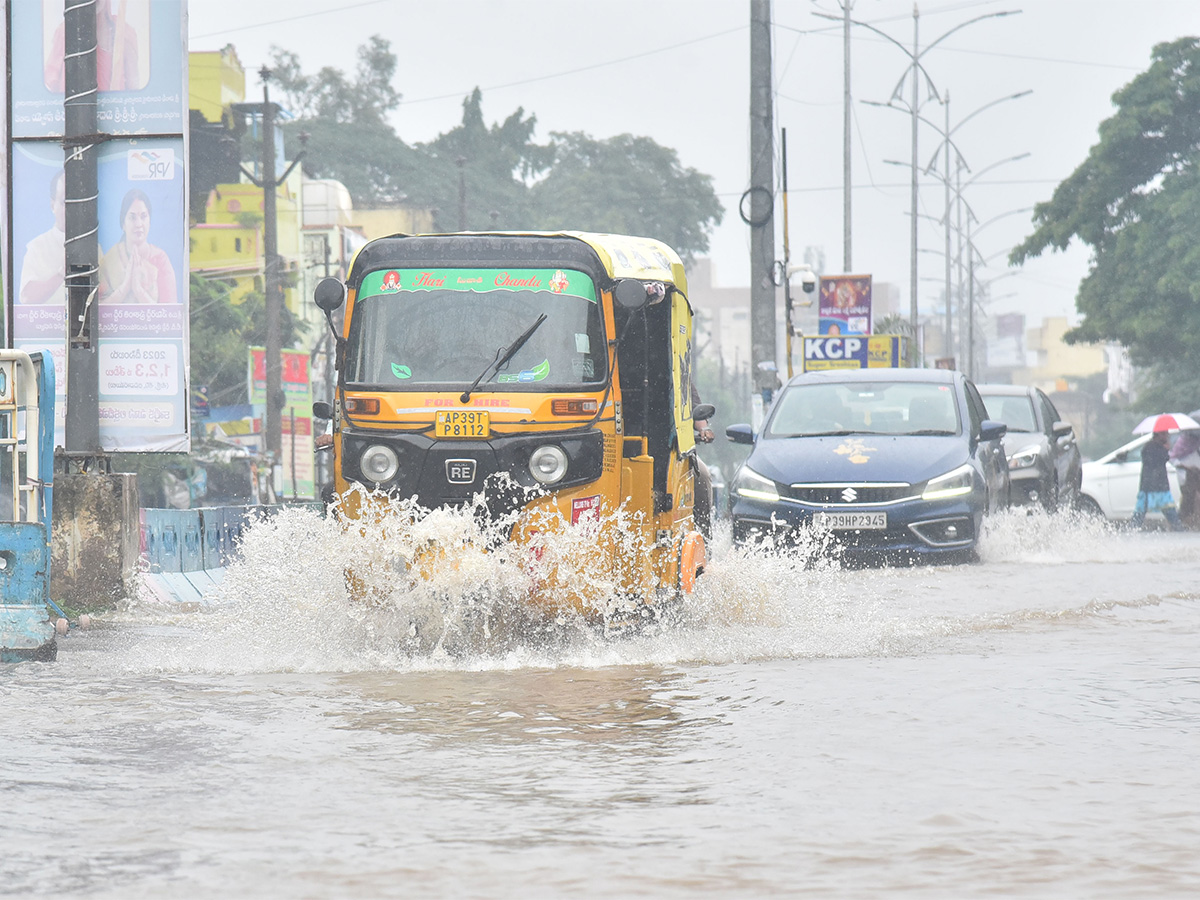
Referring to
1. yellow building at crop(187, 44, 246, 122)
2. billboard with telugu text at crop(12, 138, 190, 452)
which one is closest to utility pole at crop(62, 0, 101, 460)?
billboard with telugu text at crop(12, 138, 190, 452)

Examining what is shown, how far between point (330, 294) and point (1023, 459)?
10.1m

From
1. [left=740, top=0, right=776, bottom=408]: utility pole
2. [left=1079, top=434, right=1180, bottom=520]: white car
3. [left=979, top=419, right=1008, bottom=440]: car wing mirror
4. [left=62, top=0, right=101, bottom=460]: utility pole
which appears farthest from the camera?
[left=1079, top=434, right=1180, bottom=520]: white car

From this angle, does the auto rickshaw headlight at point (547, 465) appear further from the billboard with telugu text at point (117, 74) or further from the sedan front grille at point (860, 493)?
the sedan front grille at point (860, 493)

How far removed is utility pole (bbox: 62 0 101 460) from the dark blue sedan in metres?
4.81

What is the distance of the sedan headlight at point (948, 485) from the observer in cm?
1330

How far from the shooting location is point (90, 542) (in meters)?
11.5

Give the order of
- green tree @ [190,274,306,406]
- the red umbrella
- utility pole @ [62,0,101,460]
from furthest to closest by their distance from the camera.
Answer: green tree @ [190,274,306,406]
the red umbrella
utility pole @ [62,0,101,460]

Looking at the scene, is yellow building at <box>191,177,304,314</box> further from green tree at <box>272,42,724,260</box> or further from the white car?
the white car

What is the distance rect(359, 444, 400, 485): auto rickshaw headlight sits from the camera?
852 centimetres

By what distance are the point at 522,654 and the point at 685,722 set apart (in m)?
2.04

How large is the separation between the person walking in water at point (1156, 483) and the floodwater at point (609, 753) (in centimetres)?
1224

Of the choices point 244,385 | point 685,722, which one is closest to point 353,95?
point 244,385

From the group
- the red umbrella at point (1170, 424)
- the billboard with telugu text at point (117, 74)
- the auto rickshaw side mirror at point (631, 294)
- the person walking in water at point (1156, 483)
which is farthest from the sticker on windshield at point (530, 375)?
the person walking in water at point (1156, 483)

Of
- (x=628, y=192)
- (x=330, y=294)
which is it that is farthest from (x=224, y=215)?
(x=330, y=294)
